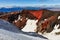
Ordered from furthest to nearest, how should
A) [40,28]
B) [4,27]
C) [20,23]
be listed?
[20,23], [40,28], [4,27]

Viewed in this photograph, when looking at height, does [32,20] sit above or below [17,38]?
below

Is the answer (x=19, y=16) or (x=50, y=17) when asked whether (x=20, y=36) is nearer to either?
(x=50, y=17)

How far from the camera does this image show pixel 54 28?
19.1 metres

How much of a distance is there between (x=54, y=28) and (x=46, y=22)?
1.31 meters

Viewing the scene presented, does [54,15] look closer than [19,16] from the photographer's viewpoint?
Yes

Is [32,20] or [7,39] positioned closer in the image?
[7,39]

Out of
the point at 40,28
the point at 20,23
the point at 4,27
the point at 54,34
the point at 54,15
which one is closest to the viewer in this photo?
the point at 4,27

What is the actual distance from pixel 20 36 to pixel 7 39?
16.0 inches

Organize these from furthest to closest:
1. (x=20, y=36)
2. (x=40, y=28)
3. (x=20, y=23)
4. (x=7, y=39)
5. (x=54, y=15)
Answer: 1. (x=20, y=23)
2. (x=54, y=15)
3. (x=40, y=28)
4. (x=20, y=36)
5. (x=7, y=39)

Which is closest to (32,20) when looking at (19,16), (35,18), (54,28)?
(35,18)

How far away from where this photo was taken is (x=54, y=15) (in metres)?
21.5

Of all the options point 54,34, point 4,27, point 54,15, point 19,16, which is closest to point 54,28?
point 54,34

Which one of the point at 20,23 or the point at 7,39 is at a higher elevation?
the point at 7,39

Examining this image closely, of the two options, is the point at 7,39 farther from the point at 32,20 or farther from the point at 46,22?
the point at 32,20
